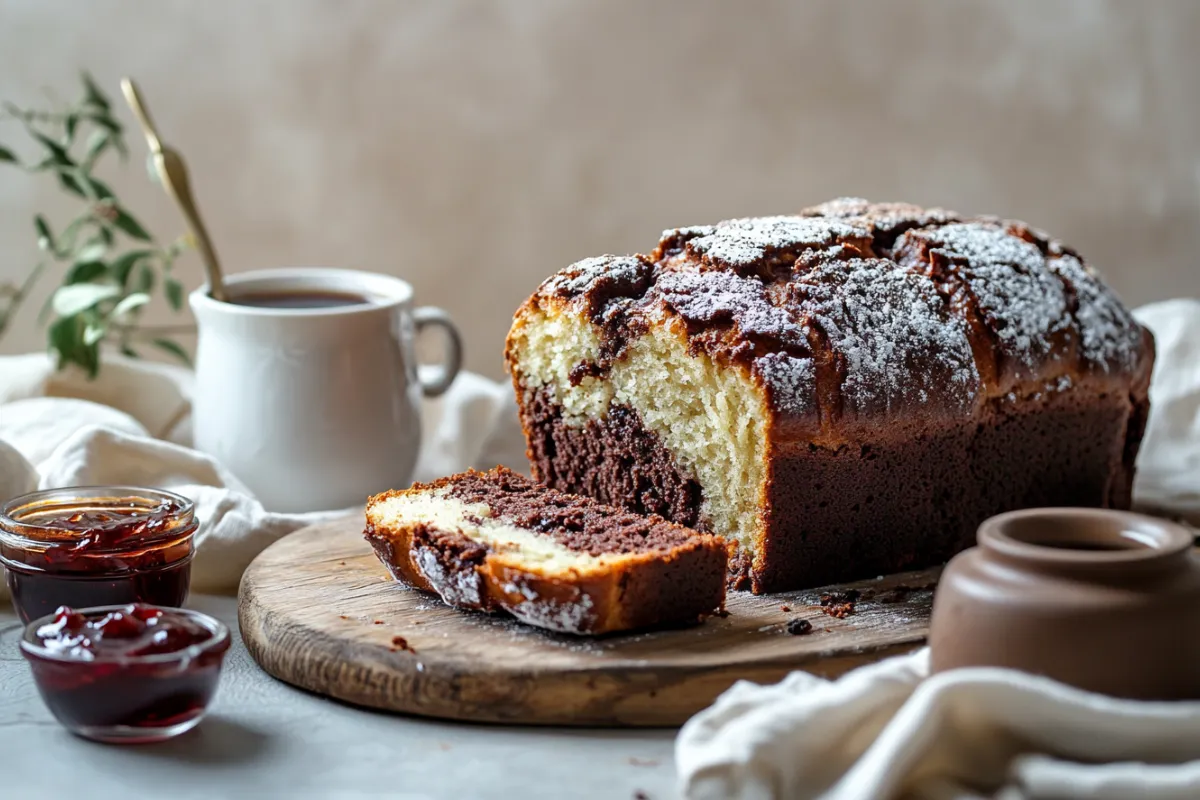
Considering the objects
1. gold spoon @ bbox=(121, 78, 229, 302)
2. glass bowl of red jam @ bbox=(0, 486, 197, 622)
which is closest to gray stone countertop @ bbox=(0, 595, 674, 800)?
glass bowl of red jam @ bbox=(0, 486, 197, 622)

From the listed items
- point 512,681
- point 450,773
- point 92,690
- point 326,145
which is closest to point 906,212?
point 512,681

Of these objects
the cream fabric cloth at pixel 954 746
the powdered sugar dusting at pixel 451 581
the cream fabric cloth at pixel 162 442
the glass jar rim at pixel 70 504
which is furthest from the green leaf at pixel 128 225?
the cream fabric cloth at pixel 954 746

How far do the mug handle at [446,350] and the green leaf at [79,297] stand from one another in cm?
93

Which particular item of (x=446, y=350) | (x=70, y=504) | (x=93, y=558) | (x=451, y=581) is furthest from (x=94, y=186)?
(x=451, y=581)

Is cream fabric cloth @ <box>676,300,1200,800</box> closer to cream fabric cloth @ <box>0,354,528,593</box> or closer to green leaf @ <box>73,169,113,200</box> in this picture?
cream fabric cloth @ <box>0,354,528,593</box>

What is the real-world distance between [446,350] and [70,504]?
1.41 m

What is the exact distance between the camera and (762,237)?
3.31 m

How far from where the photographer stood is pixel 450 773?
2445 mm

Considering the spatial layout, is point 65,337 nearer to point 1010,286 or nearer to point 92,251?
point 92,251

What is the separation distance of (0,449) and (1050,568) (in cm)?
252

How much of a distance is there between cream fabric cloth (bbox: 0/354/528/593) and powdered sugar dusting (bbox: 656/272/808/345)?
47.8 inches

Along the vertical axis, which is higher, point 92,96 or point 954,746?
point 92,96

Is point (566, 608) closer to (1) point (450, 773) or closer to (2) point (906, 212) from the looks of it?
(1) point (450, 773)

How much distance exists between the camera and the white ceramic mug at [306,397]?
3834 mm
